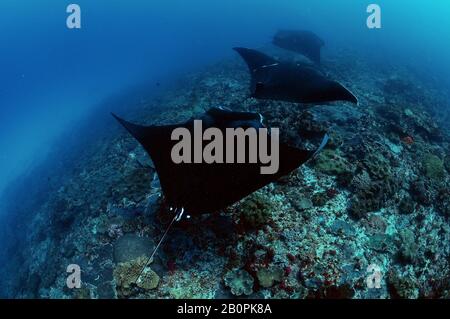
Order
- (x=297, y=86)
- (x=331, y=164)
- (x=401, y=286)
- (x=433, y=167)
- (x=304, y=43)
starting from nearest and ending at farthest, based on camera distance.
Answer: (x=401, y=286), (x=297, y=86), (x=331, y=164), (x=433, y=167), (x=304, y=43)

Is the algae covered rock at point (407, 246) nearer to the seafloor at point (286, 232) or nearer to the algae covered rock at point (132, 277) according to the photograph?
the seafloor at point (286, 232)

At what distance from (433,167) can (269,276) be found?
15.8 feet

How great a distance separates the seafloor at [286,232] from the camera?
4.61 m

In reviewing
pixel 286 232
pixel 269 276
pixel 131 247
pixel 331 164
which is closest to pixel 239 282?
pixel 269 276

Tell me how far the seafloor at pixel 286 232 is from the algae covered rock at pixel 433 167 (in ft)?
0.10

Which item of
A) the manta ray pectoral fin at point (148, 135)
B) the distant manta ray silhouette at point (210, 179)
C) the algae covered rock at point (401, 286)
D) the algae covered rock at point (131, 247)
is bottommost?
the algae covered rock at point (401, 286)

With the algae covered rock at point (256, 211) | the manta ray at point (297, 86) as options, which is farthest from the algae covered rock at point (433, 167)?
the algae covered rock at point (256, 211)

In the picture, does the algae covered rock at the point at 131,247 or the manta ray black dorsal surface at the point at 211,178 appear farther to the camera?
the algae covered rock at the point at 131,247

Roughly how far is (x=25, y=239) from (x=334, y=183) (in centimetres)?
816

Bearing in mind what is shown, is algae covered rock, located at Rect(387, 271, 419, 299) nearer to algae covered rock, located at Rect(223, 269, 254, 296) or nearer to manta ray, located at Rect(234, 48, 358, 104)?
algae covered rock, located at Rect(223, 269, 254, 296)

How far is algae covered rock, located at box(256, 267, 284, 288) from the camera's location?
4.46 meters

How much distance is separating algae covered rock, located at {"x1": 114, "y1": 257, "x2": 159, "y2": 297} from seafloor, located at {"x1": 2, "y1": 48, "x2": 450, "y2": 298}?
0.01 metres

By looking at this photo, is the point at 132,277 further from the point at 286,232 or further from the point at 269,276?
the point at 286,232

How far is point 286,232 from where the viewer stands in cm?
504
